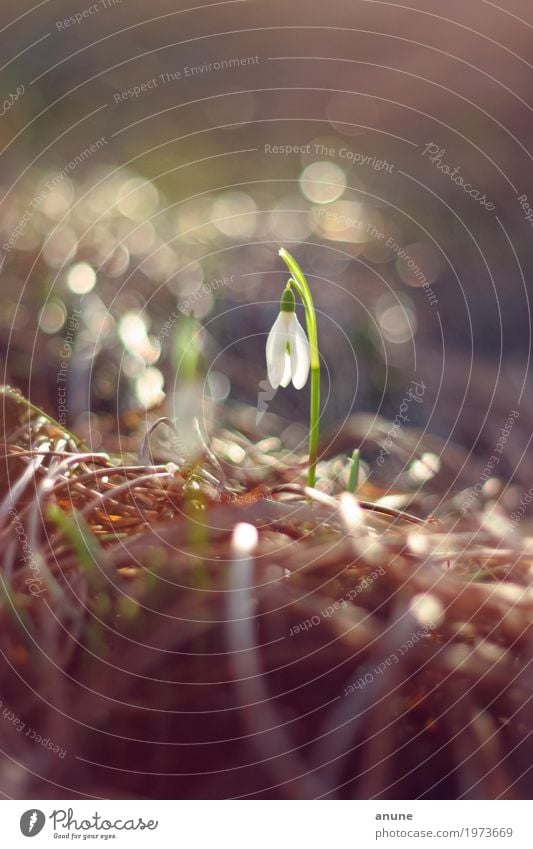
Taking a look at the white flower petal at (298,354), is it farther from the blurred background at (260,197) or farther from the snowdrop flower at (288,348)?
the blurred background at (260,197)

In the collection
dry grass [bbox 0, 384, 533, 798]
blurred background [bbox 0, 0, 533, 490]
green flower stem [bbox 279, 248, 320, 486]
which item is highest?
blurred background [bbox 0, 0, 533, 490]

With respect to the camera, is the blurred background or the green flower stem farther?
the blurred background

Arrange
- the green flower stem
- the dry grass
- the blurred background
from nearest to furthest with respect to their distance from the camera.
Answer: the dry grass
the green flower stem
the blurred background

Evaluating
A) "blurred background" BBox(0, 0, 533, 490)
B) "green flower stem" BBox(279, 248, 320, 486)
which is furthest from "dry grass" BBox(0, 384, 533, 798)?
"blurred background" BBox(0, 0, 533, 490)

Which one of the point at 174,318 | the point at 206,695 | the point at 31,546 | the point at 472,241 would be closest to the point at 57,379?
the point at 174,318

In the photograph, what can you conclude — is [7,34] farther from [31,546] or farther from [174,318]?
[31,546]

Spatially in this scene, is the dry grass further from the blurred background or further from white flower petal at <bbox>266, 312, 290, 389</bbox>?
the blurred background

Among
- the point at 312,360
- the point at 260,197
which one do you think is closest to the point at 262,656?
the point at 312,360
